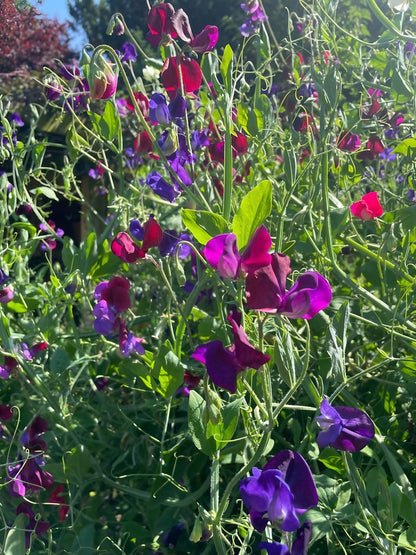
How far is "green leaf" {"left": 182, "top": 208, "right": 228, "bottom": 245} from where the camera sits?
68cm

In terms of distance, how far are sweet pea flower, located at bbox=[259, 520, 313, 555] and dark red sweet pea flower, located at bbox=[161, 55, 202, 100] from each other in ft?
2.24

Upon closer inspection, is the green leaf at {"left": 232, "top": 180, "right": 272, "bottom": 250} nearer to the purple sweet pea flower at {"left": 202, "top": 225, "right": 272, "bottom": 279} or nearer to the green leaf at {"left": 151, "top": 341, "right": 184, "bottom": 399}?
the purple sweet pea flower at {"left": 202, "top": 225, "right": 272, "bottom": 279}

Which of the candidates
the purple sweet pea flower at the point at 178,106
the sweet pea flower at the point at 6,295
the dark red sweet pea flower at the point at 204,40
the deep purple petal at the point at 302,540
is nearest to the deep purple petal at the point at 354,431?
the deep purple petal at the point at 302,540

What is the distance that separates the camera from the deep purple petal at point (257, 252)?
0.61 meters

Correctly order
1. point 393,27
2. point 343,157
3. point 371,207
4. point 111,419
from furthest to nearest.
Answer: point 343,157 → point 111,419 → point 371,207 → point 393,27

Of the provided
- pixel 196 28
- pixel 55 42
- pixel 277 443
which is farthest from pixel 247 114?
pixel 196 28

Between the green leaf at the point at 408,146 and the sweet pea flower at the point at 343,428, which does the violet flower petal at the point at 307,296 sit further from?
the green leaf at the point at 408,146

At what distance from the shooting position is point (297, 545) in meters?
0.75

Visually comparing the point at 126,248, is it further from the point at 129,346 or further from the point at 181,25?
the point at 181,25

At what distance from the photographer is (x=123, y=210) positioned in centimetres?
114

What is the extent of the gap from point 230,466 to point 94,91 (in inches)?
30.3

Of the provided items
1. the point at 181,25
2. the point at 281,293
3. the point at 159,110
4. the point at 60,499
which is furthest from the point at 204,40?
the point at 60,499

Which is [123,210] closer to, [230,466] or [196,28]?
[230,466]

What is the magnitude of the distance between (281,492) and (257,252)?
0.85 ft
